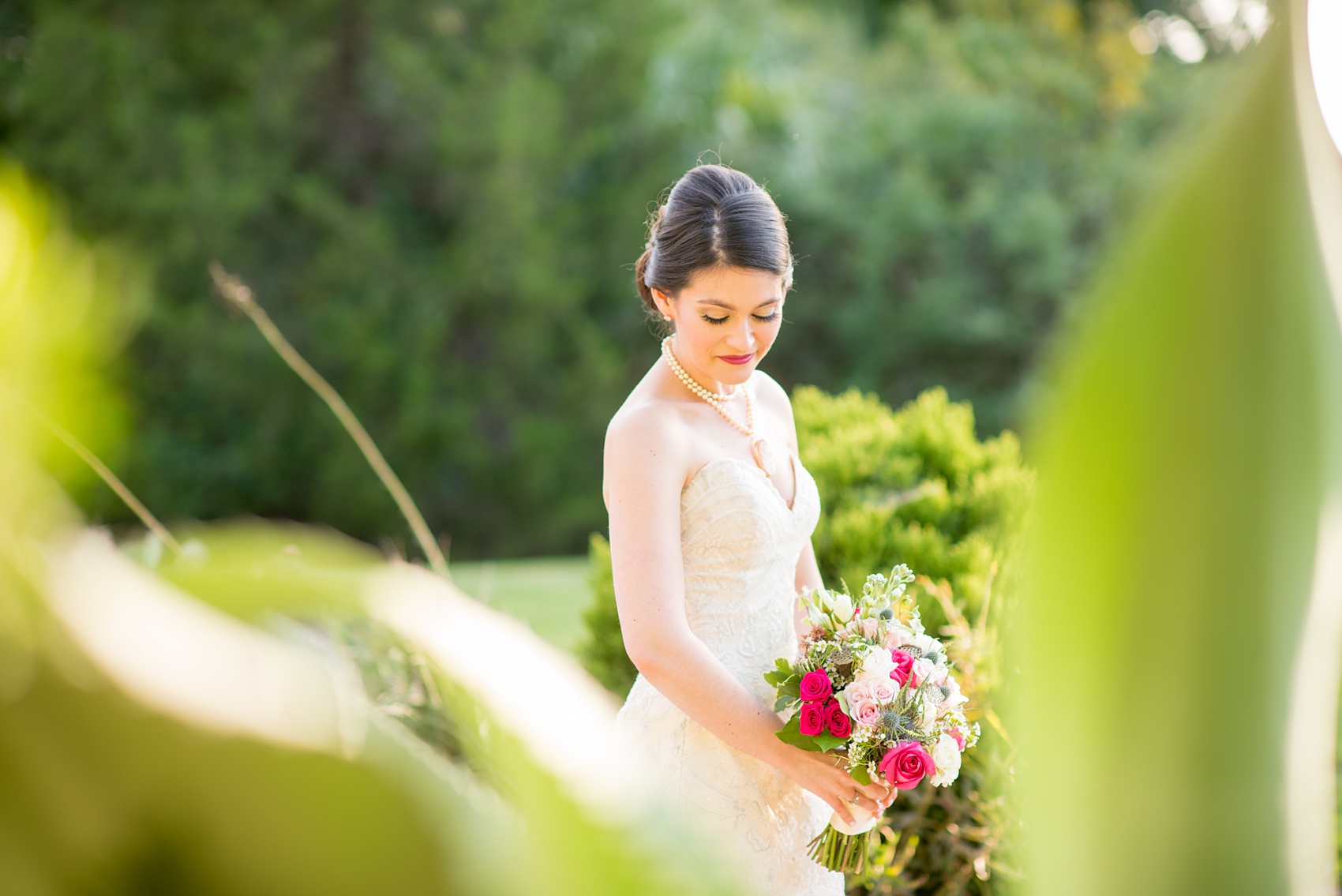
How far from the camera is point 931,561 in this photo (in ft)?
13.6

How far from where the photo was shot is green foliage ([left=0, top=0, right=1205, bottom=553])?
1498 cm

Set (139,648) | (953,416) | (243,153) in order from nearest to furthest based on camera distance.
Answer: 1. (139,648)
2. (953,416)
3. (243,153)

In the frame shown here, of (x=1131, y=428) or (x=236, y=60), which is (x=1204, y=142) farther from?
(x=236, y=60)

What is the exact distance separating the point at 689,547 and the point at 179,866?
2.44 metres

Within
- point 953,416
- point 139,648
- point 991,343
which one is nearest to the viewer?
point 139,648

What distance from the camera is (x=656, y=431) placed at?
2.55 metres

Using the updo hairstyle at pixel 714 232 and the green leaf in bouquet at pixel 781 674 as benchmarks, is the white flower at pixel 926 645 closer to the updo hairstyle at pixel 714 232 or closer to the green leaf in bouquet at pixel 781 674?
the green leaf in bouquet at pixel 781 674

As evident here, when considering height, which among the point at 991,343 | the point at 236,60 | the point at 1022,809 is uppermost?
the point at 991,343

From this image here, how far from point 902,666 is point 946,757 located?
0.20 m

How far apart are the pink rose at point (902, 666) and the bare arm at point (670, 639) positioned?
0.22m

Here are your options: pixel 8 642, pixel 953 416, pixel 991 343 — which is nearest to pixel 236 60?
pixel 991 343

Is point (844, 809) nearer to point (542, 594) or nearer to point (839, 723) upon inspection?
point (839, 723)

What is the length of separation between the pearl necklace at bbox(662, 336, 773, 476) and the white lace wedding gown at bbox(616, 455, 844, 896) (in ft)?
0.17

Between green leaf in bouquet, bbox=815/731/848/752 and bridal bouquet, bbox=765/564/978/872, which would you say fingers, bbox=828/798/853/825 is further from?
green leaf in bouquet, bbox=815/731/848/752
